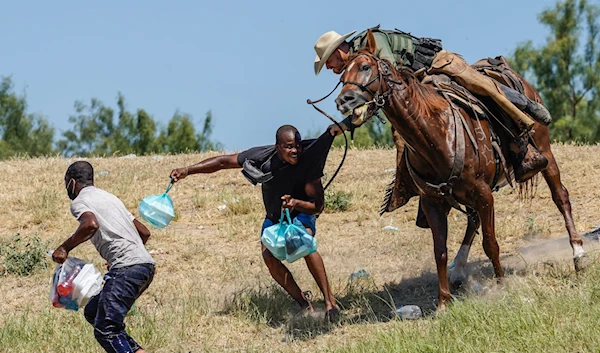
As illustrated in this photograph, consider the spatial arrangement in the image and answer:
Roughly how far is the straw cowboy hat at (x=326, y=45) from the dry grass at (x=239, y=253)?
2.24 m

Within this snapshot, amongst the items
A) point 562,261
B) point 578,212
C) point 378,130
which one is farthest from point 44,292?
point 378,130

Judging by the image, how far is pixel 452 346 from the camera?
659 centimetres

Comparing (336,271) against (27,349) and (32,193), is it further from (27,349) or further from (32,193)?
(32,193)

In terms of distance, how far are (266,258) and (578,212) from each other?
4890 millimetres

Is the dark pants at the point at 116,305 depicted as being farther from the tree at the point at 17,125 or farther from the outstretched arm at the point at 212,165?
the tree at the point at 17,125

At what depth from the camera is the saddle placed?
28.0 ft

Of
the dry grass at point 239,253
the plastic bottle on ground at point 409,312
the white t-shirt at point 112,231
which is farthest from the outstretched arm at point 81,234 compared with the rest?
the plastic bottle on ground at point 409,312

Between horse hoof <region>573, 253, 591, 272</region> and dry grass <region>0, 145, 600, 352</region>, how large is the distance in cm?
106

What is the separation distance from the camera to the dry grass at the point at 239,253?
8133mm

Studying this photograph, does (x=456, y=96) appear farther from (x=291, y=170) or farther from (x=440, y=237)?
(x=291, y=170)

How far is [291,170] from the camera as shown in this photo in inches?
323

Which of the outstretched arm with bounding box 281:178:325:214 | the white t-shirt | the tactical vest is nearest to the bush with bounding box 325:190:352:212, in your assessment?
the tactical vest

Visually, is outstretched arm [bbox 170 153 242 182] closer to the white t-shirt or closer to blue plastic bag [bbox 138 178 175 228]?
blue plastic bag [bbox 138 178 175 228]

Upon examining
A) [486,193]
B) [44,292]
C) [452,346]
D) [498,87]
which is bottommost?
[44,292]
